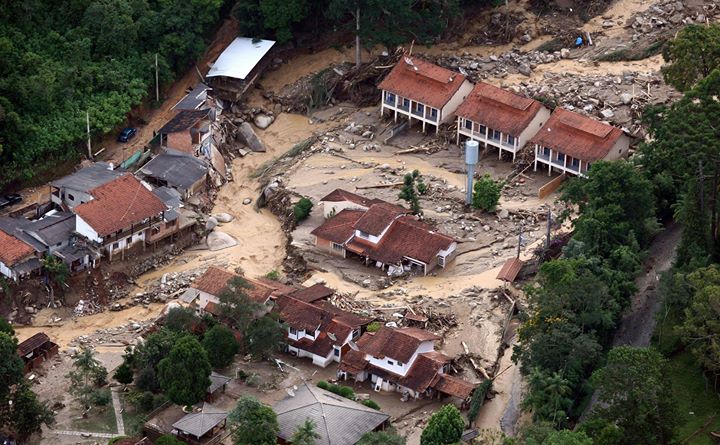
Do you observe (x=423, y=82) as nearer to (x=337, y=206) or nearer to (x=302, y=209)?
(x=337, y=206)

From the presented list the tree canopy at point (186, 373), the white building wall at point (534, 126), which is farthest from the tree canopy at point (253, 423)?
the white building wall at point (534, 126)

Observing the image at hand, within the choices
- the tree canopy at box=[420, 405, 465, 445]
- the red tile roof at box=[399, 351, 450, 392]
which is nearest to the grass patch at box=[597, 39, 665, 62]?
the red tile roof at box=[399, 351, 450, 392]

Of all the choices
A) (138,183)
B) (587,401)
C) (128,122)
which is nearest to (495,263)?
(587,401)

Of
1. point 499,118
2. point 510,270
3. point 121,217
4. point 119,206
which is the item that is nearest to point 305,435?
point 510,270

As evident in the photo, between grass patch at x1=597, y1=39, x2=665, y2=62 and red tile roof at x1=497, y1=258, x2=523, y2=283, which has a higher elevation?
grass patch at x1=597, y1=39, x2=665, y2=62

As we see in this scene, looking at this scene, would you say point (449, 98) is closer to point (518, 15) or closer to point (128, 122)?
point (518, 15)

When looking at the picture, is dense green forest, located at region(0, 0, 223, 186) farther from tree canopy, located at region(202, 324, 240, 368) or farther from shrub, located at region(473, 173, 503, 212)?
shrub, located at region(473, 173, 503, 212)
